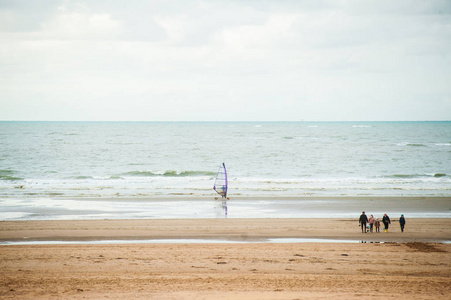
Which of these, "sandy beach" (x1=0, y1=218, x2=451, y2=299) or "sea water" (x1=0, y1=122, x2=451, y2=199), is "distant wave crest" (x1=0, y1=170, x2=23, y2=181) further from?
"sandy beach" (x1=0, y1=218, x2=451, y2=299)

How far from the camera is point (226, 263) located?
1335 cm

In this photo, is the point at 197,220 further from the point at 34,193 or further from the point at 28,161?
the point at 28,161

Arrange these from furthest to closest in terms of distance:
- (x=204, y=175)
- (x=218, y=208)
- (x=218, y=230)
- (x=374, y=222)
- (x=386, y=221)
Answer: (x=204, y=175)
(x=218, y=208)
(x=218, y=230)
(x=374, y=222)
(x=386, y=221)

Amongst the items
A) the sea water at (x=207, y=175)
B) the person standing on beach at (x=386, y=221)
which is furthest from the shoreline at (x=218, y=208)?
the person standing on beach at (x=386, y=221)

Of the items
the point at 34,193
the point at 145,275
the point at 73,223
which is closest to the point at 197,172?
the point at 34,193

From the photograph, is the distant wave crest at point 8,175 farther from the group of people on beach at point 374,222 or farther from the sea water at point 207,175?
the group of people on beach at point 374,222

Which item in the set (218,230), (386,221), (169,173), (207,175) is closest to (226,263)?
(218,230)

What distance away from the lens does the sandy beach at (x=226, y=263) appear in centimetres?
1077

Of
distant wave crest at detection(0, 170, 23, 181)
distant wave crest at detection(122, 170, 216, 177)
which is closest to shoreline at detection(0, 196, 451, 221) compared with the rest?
distant wave crest at detection(0, 170, 23, 181)

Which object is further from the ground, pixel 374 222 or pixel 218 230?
pixel 374 222

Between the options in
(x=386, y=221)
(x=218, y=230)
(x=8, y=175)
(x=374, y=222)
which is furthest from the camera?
(x=8, y=175)

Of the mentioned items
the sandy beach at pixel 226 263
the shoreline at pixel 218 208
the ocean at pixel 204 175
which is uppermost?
the ocean at pixel 204 175

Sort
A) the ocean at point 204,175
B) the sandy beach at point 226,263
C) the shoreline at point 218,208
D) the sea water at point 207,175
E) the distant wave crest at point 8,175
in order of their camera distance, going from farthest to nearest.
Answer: the distant wave crest at point 8,175 < the sea water at point 207,175 < the ocean at point 204,175 < the shoreline at point 218,208 < the sandy beach at point 226,263

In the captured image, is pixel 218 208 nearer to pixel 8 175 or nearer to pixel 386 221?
pixel 386 221
